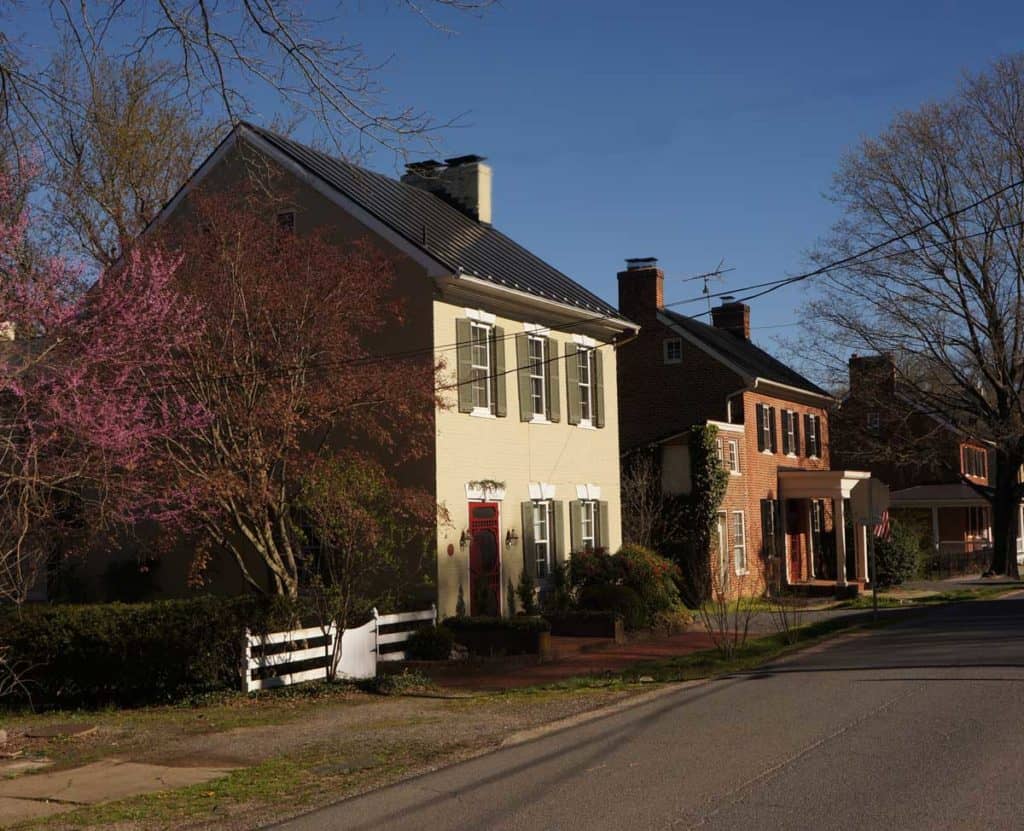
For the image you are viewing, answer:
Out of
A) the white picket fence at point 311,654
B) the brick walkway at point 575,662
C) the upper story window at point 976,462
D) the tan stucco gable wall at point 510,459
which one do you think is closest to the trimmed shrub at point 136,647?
the white picket fence at point 311,654

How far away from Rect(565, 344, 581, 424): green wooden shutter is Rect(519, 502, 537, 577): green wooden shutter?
2755mm

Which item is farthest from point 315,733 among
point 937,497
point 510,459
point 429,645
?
point 937,497

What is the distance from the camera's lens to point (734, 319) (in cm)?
4506

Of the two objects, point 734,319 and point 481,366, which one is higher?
point 734,319

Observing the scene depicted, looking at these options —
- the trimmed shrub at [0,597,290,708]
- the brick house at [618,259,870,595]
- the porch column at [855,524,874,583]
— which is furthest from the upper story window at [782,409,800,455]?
the trimmed shrub at [0,597,290,708]

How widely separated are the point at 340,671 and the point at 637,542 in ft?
49.1

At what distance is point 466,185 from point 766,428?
1398cm

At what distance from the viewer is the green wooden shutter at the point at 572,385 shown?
2639 cm

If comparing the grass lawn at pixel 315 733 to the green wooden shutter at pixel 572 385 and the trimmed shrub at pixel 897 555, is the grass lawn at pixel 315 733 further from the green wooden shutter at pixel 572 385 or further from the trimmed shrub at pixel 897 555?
the trimmed shrub at pixel 897 555

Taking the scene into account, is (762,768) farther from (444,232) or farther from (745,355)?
(745,355)

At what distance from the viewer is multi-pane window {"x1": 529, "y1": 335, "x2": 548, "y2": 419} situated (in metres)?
25.2

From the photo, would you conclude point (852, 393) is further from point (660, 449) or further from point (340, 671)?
point (340, 671)

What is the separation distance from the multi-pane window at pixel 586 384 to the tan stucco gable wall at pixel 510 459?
0.40 m

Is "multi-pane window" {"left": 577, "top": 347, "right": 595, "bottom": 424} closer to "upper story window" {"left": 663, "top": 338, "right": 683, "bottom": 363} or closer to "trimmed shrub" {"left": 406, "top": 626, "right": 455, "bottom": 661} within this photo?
"trimmed shrub" {"left": 406, "top": 626, "right": 455, "bottom": 661}
